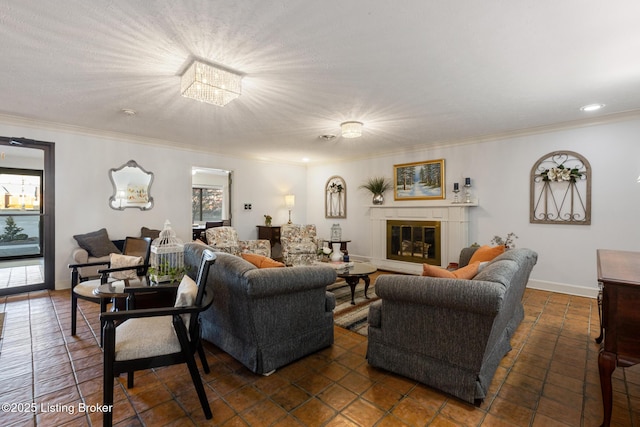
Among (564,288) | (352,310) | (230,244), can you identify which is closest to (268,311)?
(352,310)

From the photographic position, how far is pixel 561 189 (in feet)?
14.1

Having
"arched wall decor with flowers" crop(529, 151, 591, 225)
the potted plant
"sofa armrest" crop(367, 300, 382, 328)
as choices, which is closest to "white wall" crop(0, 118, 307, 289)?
the potted plant

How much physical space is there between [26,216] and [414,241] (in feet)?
20.7

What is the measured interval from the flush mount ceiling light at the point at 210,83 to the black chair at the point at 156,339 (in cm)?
162

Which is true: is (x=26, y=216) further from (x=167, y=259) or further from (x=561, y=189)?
(x=561, y=189)

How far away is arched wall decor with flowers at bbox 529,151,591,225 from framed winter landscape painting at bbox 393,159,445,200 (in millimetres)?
1425

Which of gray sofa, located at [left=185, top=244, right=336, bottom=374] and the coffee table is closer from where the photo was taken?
gray sofa, located at [left=185, top=244, right=336, bottom=374]

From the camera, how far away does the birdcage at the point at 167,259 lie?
97.5 inches

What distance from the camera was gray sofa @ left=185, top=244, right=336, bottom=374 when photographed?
6.68ft

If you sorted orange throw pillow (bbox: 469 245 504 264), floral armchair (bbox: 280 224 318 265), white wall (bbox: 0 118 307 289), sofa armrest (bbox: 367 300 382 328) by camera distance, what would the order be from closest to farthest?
sofa armrest (bbox: 367 300 382 328), orange throw pillow (bbox: 469 245 504 264), white wall (bbox: 0 118 307 289), floral armchair (bbox: 280 224 318 265)

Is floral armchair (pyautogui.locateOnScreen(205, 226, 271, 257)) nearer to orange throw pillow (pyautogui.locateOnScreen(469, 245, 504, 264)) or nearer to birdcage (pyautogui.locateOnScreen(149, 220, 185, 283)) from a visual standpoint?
birdcage (pyautogui.locateOnScreen(149, 220, 185, 283))

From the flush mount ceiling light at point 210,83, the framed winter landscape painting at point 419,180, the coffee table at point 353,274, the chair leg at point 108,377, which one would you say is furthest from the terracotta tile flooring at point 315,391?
the framed winter landscape painting at point 419,180

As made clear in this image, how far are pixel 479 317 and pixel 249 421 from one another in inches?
58.4

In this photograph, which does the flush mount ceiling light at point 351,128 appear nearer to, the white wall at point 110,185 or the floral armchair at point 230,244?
the floral armchair at point 230,244
